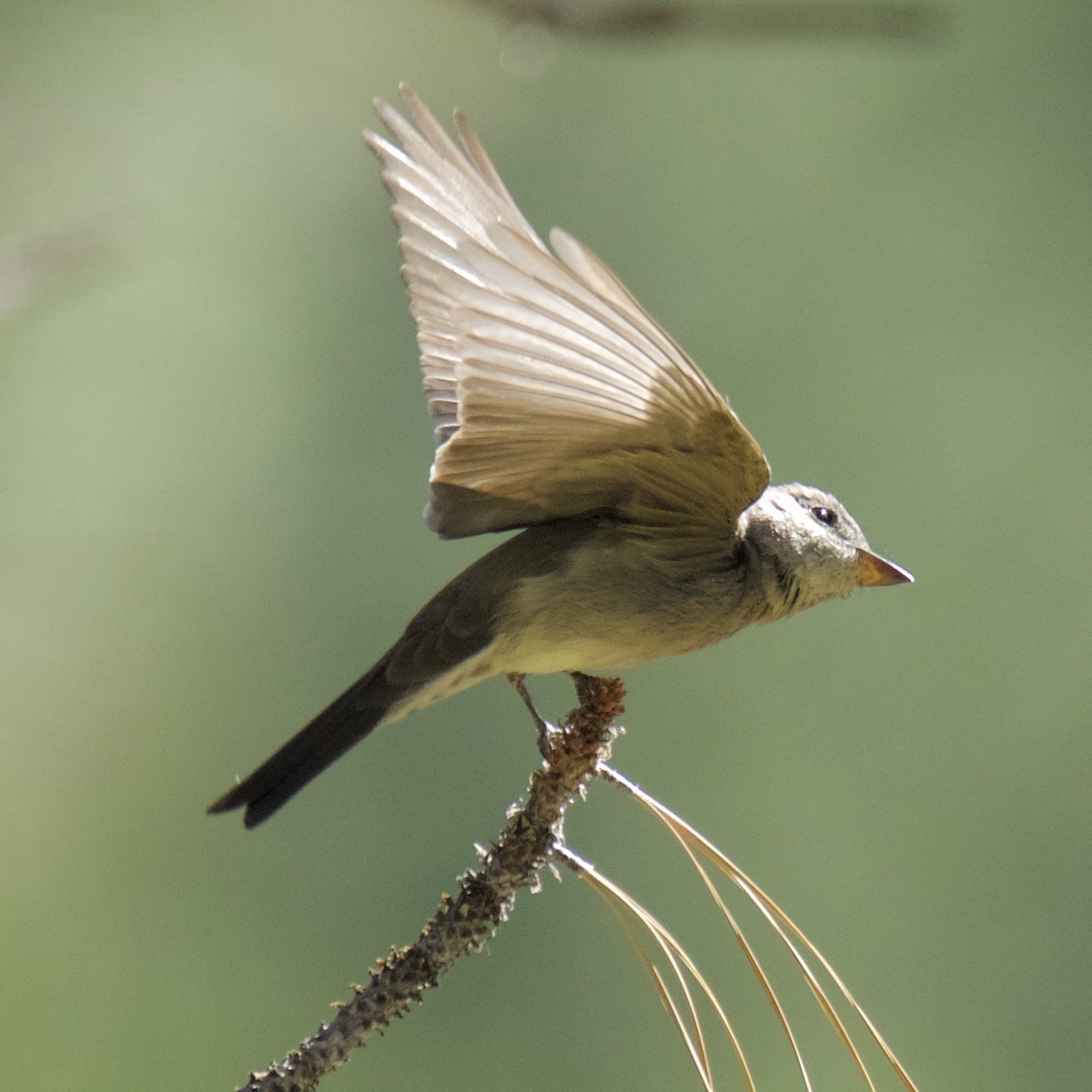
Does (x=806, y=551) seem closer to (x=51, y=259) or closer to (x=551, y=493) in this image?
(x=551, y=493)

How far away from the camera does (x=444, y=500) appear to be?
2.98 meters

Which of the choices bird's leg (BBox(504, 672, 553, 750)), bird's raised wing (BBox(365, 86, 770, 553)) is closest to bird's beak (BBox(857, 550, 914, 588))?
bird's raised wing (BBox(365, 86, 770, 553))

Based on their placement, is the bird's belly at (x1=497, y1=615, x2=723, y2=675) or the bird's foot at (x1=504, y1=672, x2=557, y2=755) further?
the bird's belly at (x1=497, y1=615, x2=723, y2=675)

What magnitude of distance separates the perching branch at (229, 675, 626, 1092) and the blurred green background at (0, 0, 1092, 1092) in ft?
15.5

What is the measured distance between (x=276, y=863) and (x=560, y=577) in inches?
202

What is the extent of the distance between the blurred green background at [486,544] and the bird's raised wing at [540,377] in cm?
401

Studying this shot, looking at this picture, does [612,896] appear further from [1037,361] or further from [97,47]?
[97,47]

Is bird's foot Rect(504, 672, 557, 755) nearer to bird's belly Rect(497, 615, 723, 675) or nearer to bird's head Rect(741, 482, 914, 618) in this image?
bird's belly Rect(497, 615, 723, 675)

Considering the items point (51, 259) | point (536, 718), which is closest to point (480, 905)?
point (536, 718)

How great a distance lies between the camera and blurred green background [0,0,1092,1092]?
7227 millimetres

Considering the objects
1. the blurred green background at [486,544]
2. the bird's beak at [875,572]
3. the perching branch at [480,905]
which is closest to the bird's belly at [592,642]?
the bird's beak at [875,572]

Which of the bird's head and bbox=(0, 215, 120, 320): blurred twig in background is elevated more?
the bird's head

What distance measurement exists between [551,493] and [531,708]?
1.36 feet

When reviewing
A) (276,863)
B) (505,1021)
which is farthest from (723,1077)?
(276,863)
